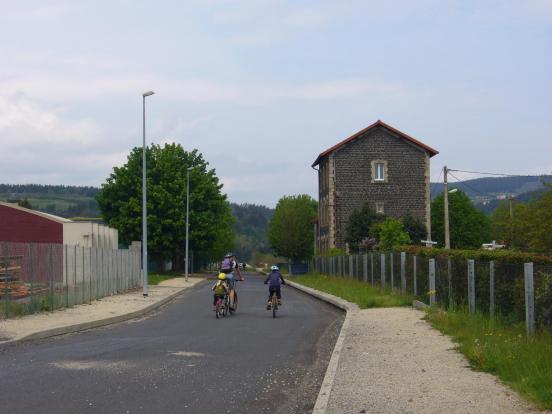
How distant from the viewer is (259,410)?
912 cm

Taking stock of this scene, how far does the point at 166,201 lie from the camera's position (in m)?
72.1

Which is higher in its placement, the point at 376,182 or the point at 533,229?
the point at 376,182

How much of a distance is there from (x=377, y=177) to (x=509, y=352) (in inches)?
2061

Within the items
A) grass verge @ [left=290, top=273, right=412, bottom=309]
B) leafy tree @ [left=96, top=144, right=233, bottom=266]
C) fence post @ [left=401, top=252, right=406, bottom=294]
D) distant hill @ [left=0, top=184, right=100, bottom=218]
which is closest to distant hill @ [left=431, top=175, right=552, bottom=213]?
distant hill @ [left=0, top=184, right=100, bottom=218]

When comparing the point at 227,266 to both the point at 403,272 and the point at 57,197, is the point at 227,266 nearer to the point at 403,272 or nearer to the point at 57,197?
the point at 403,272

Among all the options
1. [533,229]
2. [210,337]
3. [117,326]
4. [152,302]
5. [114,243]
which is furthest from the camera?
[114,243]

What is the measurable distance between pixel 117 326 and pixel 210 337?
4295 millimetres

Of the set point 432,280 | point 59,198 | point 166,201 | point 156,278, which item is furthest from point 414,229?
point 59,198

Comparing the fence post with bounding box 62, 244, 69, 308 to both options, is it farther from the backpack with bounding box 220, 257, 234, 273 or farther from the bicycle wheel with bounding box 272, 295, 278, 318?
the bicycle wheel with bounding box 272, 295, 278, 318

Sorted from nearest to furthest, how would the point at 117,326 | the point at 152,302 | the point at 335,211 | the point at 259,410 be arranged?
the point at 259,410
the point at 117,326
the point at 152,302
the point at 335,211

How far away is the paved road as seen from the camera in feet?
30.6

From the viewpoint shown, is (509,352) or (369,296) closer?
(509,352)

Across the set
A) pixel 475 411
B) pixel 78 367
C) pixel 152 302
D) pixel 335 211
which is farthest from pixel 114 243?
pixel 475 411

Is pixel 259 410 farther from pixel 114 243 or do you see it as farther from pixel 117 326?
pixel 114 243
